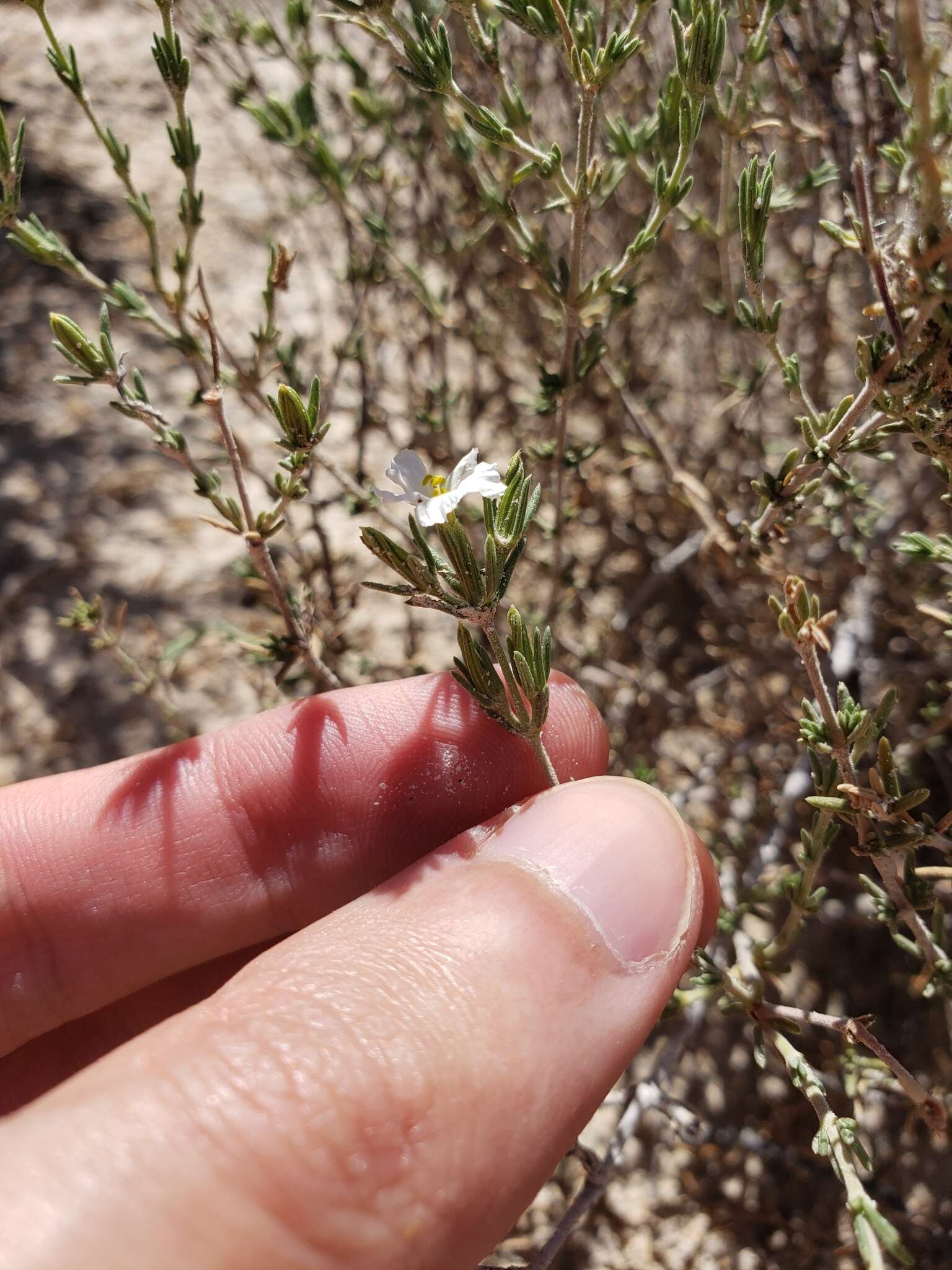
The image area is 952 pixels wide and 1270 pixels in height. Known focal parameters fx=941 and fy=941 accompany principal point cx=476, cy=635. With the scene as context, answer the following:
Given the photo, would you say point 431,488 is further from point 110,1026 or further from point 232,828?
point 110,1026

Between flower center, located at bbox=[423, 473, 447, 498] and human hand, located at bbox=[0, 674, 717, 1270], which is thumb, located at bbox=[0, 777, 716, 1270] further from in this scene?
flower center, located at bbox=[423, 473, 447, 498]

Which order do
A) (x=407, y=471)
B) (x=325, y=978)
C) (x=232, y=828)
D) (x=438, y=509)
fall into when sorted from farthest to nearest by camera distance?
(x=232, y=828), (x=325, y=978), (x=407, y=471), (x=438, y=509)

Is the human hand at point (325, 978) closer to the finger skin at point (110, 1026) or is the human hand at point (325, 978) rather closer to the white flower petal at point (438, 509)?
the finger skin at point (110, 1026)

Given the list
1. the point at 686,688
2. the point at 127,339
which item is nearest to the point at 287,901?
the point at 686,688

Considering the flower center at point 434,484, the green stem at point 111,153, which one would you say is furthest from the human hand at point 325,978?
the green stem at point 111,153

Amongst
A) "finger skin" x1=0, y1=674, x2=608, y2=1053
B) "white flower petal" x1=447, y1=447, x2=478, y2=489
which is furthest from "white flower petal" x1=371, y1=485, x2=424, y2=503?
"finger skin" x1=0, y1=674, x2=608, y2=1053

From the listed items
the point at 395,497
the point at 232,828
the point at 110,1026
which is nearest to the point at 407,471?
the point at 395,497

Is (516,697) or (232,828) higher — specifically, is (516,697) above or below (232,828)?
above

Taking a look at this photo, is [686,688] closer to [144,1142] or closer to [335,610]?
[335,610]
